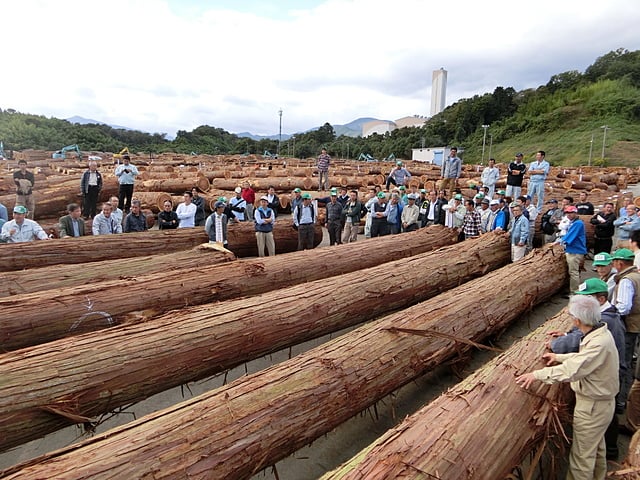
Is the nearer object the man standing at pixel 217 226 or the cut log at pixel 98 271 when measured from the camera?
the cut log at pixel 98 271

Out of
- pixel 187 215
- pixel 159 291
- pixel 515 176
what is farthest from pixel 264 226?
pixel 515 176

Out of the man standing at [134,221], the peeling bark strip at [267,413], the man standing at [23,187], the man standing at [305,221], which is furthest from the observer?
the man standing at [23,187]

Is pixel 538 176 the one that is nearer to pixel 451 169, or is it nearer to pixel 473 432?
pixel 451 169

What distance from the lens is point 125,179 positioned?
10.8 metres

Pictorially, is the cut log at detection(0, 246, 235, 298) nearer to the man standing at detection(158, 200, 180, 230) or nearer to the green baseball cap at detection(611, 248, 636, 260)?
the man standing at detection(158, 200, 180, 230)

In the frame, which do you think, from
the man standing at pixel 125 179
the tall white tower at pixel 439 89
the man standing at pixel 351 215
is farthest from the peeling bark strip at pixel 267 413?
the tall white tower at pixel 439 89

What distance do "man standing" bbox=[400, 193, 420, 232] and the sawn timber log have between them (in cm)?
262

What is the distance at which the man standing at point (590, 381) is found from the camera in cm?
292

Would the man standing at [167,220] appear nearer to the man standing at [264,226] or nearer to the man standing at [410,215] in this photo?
the man standing at [264,226]

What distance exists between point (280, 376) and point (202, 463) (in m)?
0.85

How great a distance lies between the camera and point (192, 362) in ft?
11.9

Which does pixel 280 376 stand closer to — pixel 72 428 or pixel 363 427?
pixel 363 427

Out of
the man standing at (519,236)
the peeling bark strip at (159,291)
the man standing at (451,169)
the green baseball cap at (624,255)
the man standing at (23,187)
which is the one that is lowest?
the peeling bark strip at (159,291)

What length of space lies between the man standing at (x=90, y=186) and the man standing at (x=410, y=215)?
769cm
